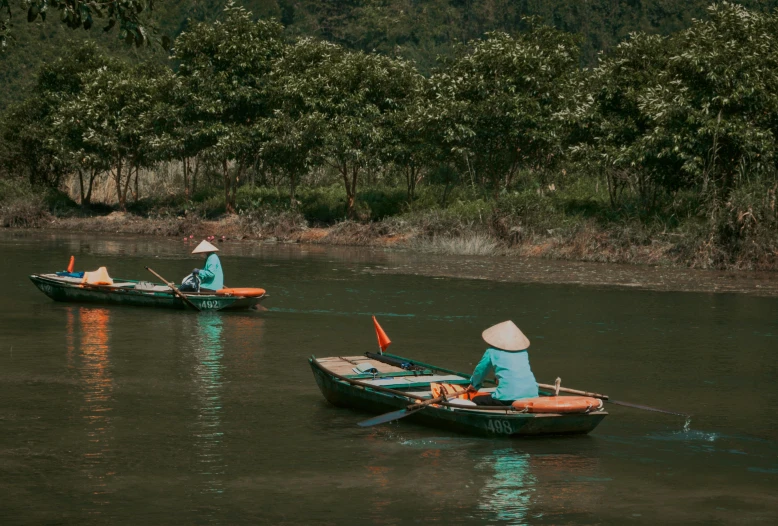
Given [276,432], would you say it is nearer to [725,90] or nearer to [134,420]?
[134,420]

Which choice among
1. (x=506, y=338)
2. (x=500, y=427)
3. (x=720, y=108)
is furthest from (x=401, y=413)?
(x=720, y=108)

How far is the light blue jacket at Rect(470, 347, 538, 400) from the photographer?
484 inches

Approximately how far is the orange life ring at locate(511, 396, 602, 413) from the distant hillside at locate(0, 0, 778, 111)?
62.6 meters

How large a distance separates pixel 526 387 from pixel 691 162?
2177 centimetres

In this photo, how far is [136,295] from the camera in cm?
2303

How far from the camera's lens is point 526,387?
1234 cm

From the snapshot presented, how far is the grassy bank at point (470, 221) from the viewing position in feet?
107

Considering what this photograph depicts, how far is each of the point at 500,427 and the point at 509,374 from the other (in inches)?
24.4

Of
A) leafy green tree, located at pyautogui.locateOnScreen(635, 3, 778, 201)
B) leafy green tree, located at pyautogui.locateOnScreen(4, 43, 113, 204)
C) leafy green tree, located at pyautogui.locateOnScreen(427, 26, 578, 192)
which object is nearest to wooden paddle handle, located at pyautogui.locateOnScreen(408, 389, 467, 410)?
leafy green tree, located at pyautogui.locateOnScreen(635, 3, 778, 201)

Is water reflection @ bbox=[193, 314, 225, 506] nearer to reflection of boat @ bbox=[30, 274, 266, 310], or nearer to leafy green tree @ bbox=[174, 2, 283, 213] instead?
reflection of boat @ bbox=[30, 274, 266, 310]

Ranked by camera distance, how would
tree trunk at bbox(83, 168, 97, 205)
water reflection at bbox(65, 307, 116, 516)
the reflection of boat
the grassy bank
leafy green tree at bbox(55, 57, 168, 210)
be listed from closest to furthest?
water reflection at bbox(65, 307, 116, 516) → the reflection of boat → the grassy bank → leafy green tree at bbox(55, 57, 168, 210) → tree trunk at bbox(83, 168, 97, 205)

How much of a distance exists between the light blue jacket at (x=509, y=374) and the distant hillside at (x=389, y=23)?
204 feet

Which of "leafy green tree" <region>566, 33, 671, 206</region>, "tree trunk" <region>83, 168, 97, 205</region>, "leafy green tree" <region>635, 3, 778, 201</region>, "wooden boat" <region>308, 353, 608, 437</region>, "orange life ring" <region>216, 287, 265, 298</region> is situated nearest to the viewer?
"wooden boat" <region>308, 353, 608, 437</region>

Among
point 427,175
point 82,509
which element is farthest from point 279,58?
point 82,509
